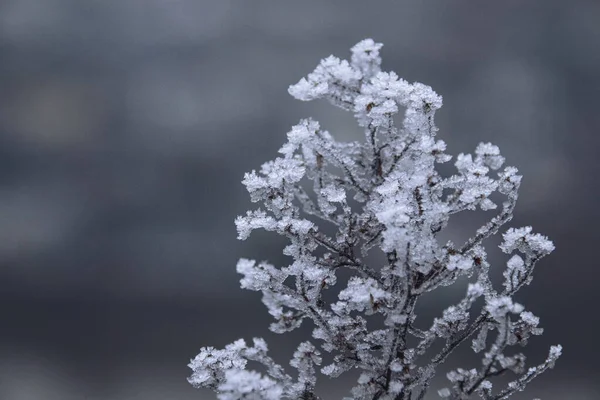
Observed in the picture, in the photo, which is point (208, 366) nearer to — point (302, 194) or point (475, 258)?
point (302, 194)

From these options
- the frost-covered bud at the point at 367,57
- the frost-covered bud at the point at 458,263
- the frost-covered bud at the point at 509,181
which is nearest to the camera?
the frost-covered bud at the point at 458,263

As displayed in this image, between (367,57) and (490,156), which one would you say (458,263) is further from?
(367,57)

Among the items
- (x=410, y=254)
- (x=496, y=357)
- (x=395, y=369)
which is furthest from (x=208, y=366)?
(x=496, y=357)

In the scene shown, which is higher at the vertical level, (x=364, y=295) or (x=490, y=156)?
(x=490, y=156)

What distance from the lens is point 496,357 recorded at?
4.68 m

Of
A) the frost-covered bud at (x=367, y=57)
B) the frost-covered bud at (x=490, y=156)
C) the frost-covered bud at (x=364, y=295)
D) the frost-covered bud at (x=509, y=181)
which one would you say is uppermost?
the frost-covered bud at (x=367, y=57)

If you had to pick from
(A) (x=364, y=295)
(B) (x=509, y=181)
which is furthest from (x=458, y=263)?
(B) (x=509, y=181)

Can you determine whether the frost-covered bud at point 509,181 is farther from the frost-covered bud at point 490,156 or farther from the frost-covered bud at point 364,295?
the frost-covered bud at point 364,295

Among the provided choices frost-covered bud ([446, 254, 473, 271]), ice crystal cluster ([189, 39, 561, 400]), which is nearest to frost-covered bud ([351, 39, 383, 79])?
ice crystal cluster ([189, 39, 561, 400])

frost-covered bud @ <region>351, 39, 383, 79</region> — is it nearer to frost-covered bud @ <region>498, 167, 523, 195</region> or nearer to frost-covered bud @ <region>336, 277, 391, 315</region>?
frost-covered bud @ <region>498, 167, 523, 195</region>

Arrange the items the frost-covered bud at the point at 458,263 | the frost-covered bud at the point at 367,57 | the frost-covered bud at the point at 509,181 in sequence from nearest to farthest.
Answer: the frost-covered bud at the point at 458,263 → the frost-covered bud at the point at 509,181 → the frost-covered bud at the point at 367,57

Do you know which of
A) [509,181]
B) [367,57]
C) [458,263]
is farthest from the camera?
[367,57]

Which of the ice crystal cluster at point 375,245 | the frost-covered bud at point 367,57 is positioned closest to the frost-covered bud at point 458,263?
the ice crystal cluster at point 375,245

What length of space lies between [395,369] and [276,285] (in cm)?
126
